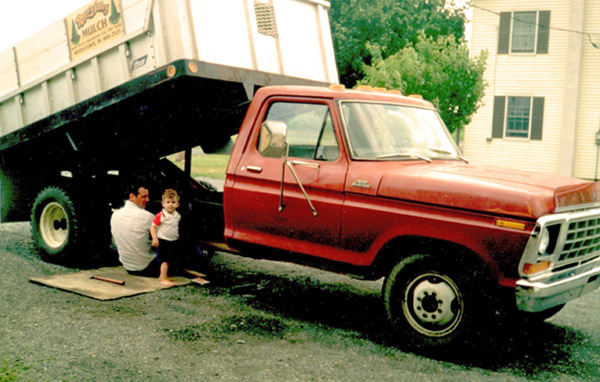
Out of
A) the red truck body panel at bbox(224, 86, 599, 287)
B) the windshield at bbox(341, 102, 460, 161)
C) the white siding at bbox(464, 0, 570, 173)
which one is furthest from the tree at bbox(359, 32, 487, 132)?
the red truck body panel at bbox(224, 86, 599, 287)

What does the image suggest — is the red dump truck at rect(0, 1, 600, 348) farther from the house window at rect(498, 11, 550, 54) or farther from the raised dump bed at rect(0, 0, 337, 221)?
the house window at rect(498, 11, 550, 54)

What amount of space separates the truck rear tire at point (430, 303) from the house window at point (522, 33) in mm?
17970

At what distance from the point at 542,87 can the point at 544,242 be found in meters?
17.7

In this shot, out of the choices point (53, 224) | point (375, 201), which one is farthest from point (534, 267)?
point (53, 224)

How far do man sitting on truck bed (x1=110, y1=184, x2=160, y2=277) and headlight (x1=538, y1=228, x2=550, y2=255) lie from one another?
4.28 m

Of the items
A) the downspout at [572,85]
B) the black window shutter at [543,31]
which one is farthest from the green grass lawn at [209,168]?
the black window shutter at [543,31]

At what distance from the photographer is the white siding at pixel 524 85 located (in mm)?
20188

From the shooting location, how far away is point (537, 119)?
798 inches

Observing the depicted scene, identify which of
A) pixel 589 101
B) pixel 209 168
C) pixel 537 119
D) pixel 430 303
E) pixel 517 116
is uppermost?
pixel 589 101

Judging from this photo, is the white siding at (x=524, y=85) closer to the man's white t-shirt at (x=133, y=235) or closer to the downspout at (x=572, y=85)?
the downspout at (x=572, y=85)

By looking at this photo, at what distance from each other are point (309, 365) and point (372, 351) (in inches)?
24.5

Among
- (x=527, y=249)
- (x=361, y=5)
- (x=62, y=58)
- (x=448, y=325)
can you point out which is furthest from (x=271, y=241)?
(x=361, y=5)

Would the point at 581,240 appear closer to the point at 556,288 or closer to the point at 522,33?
the point at 556,288

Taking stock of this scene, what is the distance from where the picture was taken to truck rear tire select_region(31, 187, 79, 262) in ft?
24.3
